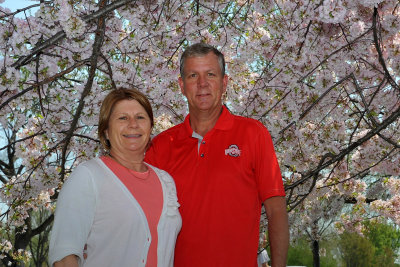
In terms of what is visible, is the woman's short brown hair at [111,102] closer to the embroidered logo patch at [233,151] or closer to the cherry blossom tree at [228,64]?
the embroidered logo patch at [233,151]

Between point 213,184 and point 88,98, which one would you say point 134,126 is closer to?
point 213,184

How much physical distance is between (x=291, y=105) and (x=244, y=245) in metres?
3.15

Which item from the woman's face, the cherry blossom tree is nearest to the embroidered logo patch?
the woman's face

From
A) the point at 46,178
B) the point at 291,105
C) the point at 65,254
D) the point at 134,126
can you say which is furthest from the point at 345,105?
the point at 65,254

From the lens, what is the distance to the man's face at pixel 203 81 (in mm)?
3068

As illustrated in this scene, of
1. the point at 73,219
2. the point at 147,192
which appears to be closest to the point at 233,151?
the point at 147,192

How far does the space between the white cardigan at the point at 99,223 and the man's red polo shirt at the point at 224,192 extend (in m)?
0.43

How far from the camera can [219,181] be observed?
2861mm

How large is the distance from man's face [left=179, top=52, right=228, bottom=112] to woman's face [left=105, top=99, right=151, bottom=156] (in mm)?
543

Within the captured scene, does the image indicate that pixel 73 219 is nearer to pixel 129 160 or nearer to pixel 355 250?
pixel 129 160

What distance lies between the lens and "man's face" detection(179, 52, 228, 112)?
121 inches

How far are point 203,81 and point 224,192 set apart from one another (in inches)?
28.2

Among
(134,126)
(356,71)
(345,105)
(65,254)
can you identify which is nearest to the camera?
(65,254)

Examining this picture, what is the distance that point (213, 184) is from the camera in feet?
9.35
